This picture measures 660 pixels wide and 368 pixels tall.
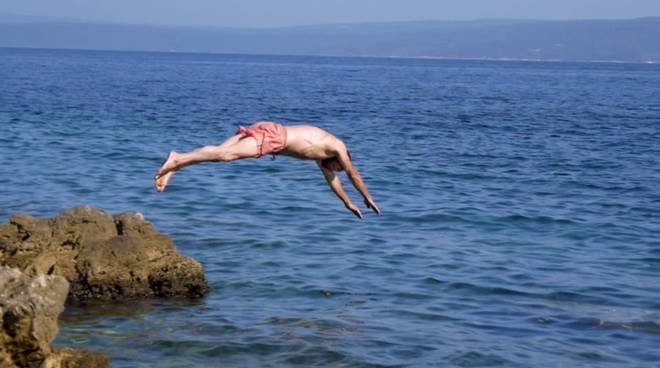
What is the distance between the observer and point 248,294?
42.4 ft

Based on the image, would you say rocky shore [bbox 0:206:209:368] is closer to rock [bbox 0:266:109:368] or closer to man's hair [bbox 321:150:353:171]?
man's hair [bbox 321:150:353:171]

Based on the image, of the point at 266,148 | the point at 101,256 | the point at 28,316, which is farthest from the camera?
the point at 101,256

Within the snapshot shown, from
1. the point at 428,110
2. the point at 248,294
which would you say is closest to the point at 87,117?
the point at 428,110

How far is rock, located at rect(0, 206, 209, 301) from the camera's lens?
11.8m

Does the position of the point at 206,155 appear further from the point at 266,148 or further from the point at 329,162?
the point at 329,162

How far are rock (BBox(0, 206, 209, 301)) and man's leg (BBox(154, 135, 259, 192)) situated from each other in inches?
89.4

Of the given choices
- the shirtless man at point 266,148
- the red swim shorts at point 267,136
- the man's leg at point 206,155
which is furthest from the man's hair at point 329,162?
the man's leg at point 206,155

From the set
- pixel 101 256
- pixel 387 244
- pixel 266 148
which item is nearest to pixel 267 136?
pixel 266 148

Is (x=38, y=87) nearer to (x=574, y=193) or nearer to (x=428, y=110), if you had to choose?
(x=428, y=110)

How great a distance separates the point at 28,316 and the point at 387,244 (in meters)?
9.11

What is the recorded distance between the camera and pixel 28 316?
782 centimetres

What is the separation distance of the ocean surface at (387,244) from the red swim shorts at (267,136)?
230cm

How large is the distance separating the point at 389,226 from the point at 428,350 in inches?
281

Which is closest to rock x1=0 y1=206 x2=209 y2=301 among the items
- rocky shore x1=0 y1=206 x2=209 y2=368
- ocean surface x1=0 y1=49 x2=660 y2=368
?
rocky shore x1=0 y1=206 x2=209 y2=368
